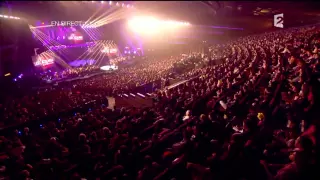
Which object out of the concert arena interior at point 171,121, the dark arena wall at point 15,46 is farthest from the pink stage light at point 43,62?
the concert arena interior at point 171,121

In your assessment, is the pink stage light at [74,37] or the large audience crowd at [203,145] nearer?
the large audience crowd at [203,145]

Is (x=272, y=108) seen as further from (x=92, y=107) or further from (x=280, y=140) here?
(x=92, y=107)

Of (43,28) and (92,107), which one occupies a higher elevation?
(43,28)

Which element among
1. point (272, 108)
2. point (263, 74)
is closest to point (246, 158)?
point (272, 108)

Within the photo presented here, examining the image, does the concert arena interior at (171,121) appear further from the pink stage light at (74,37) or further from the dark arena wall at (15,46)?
the pink stage light at (74,37)

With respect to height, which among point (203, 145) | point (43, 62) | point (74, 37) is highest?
point (74, 37)

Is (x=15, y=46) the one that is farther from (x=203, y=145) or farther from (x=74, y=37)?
(x=203, y=145)

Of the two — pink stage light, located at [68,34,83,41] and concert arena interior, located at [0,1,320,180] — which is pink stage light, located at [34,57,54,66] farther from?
concert arena interior, located at [0,1,320,180]

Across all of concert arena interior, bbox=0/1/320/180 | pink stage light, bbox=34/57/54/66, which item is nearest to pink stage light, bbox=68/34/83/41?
pink stage light, bbox=34/57/54/66

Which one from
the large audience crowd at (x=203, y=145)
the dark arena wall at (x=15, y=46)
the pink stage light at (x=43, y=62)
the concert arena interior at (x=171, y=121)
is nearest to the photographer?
the concert arena interior at (x=171, y=121)

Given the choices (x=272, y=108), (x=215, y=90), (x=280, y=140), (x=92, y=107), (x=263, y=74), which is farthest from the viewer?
(x=92, y=107)

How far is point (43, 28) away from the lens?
110 feet

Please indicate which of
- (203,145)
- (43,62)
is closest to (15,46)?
(43,62)

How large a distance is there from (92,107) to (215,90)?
301 inches
